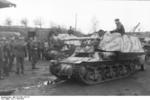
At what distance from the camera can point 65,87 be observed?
320 inches

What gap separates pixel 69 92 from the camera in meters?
7.47

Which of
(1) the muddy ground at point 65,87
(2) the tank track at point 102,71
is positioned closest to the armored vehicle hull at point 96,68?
(2) the tank track at point 102,71

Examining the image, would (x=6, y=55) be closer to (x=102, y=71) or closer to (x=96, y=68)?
(x=96, y=68)

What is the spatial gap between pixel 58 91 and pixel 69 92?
343 millimetres

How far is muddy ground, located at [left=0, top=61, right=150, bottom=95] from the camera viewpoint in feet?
24.2

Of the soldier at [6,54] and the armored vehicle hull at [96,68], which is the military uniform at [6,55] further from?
the armored vehicle hull at [96,68]

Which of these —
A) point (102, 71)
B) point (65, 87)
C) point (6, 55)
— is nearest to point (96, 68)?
point (102, 71)

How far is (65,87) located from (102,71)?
5.67 feet

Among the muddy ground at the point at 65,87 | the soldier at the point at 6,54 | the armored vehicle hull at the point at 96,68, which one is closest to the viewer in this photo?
the muddy ground at the point at 65,87

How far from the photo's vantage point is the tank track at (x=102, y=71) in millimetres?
8289

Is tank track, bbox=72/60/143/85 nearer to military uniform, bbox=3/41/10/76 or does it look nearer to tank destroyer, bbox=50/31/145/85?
tank destroyer, bbox=50/31/145/85

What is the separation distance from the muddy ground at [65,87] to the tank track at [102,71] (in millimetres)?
297

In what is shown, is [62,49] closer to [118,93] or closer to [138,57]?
[138,57]

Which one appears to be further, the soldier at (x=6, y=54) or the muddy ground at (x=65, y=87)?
the soldier at (x=6, y=54)
